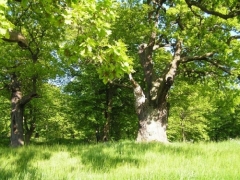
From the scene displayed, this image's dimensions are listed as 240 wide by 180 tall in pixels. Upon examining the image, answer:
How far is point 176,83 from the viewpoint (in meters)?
24.2

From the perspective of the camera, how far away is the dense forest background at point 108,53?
15.4 ft

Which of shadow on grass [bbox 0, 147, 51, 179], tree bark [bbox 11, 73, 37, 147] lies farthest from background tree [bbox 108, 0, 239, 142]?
tree bark [bbox 11, 73, 37, 147]

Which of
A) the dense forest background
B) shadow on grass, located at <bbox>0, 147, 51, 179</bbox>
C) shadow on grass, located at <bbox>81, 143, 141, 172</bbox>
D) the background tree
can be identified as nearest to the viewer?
the dense forest background

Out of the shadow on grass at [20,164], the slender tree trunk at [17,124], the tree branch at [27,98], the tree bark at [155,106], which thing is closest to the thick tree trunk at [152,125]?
the tree bark at [155,106]

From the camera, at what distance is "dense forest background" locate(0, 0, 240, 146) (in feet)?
15.4

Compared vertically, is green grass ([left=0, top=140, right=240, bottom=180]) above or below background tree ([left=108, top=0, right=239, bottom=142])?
below

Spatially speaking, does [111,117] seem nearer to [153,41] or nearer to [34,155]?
[153,41]

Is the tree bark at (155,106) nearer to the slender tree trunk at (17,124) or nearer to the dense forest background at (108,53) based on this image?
the dense forest background at (108,53)

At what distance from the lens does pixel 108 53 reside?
4484 millimetres

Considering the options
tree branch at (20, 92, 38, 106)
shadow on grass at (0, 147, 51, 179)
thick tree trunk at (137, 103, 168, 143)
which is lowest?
shadow on grass at (0, 147, 51, 179)

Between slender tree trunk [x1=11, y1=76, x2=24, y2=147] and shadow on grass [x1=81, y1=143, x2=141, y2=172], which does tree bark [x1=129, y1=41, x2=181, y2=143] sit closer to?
shadow on grass [x1=81, y1=143, x2=141, y2=172]

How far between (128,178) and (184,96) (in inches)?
849

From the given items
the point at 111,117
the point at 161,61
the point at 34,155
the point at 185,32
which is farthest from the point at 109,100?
the point at 34,155

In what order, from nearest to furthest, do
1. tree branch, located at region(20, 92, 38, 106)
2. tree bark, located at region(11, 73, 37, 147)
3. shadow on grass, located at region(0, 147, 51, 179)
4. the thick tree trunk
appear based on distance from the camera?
shadow on grass, located at region(0, 147, 51, 179) < the thick tree trunk < tree branch, located at region(20, 92, 38, 106) < tree bark, located at region(11, 73, 37, 147)
